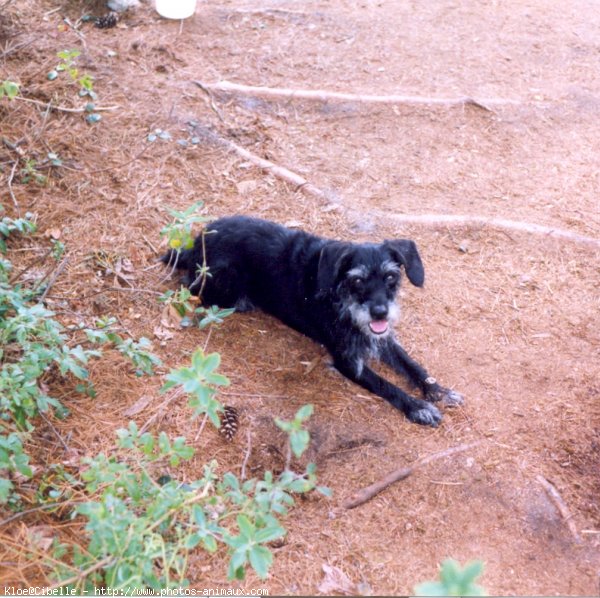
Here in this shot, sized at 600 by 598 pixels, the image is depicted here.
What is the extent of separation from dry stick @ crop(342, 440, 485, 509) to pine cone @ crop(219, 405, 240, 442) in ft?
2.81

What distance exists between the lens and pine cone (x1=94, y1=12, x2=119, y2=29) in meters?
8.60

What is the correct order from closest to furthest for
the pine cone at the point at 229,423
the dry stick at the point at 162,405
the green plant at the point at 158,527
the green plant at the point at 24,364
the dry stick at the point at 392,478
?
1. the green plant at the point at 158,527
2. the green plant at the point at 24,364
3. the dry stick at the point at 392,478
4. the dry stick at the point at 162,405
5. the pine cone at the point at 229,423

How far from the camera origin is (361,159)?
7.21 meters

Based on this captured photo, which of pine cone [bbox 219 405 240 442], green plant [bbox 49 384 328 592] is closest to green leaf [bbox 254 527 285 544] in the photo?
green plant [bbox 49 384 328 592]

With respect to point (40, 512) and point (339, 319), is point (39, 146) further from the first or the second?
point (40, 512)

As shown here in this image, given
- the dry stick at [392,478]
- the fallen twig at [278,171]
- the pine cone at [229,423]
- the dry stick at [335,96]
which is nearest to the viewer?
the dry stick at [392,478]

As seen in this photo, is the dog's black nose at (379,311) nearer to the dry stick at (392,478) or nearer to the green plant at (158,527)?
the dry stick at (392,478)

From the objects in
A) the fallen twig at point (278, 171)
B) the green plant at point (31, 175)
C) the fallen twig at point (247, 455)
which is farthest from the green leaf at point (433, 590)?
the green plant at point (31, 175)

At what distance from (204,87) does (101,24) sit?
6.20 ft

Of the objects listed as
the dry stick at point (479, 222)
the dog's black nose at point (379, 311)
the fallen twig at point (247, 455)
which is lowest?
the fallen twig at point (247, 455)

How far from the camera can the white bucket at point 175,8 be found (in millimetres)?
8766

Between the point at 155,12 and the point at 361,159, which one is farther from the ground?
the point at 155,12

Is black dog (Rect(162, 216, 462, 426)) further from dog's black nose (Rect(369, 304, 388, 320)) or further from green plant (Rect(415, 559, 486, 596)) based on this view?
green plant (Rect(415, 559, 486, 596))

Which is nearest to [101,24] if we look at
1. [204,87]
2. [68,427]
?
[204,87]
